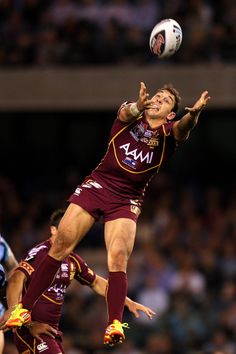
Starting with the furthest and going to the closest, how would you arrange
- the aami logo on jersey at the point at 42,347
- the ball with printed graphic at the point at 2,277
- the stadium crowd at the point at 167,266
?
1. the stadium crowd at the point at 167,266
2. the ball with printed graphic at the point at 2,277
3. the aami logo on jersey at the point at 42,347

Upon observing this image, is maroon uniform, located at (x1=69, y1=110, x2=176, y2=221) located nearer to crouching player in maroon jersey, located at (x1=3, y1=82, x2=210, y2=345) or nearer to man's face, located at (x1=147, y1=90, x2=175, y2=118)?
crouching player in maroon jersey, located at (x1=3, y1=82, x2=210, y2=345)

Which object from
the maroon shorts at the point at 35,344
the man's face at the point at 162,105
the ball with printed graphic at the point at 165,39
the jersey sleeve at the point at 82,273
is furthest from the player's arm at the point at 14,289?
the ball with printed graphic at the point at 165,39

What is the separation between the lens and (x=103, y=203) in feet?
31.1

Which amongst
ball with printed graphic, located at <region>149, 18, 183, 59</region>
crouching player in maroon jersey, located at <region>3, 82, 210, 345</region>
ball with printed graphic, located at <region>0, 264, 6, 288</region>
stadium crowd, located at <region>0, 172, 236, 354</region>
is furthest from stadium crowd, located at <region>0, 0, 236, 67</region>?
ball with printed graphic, located at <region>0, 264, 6, 288</region>

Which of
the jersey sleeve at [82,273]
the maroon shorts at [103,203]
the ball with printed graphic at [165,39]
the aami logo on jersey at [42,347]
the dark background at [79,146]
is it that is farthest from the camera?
the dark background at [79,146]

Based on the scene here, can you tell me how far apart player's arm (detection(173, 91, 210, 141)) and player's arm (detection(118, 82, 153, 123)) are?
0.34 meters

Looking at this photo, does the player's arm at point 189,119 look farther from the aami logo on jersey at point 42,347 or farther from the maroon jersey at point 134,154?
the aami logo on jersey at point 42,347

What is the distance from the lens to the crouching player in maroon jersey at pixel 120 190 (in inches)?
366

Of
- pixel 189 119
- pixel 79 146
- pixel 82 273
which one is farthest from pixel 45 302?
pixel 79 146

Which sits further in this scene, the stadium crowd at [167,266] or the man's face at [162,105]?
the stadium crowd at [167,266]

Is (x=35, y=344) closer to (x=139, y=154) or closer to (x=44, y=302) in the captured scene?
(x=44, y=302)

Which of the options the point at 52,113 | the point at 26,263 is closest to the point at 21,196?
the point at 52,113

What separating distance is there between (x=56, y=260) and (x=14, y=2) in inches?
340

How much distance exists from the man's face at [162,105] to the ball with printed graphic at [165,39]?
0.33 metres
